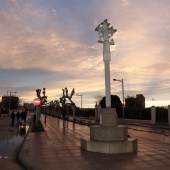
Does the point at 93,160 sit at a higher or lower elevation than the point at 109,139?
lower

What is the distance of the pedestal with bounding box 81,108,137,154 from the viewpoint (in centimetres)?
1209

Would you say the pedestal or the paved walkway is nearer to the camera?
the paved walkway

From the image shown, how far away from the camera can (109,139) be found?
12.7 m

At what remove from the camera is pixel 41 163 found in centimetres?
1001

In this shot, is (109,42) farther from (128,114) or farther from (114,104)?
(114,104)

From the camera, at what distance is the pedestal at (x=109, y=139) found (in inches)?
476

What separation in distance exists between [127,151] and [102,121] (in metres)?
1.76

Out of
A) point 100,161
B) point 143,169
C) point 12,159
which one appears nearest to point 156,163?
point 143,169

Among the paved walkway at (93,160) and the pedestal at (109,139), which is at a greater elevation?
the pedestal at (109,139)

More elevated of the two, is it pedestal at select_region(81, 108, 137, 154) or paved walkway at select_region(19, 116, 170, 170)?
pedestal at select_region(81, 108, 137, 154)

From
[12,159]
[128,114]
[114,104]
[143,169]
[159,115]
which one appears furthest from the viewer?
[114,104]

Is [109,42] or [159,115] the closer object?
[109,42]

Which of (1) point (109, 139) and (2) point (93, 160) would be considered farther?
(1) point (109, 139)

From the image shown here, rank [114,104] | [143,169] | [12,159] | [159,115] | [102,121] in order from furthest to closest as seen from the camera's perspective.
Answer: [114,104], [159,115], [102,121], [12,159], [143,169]
